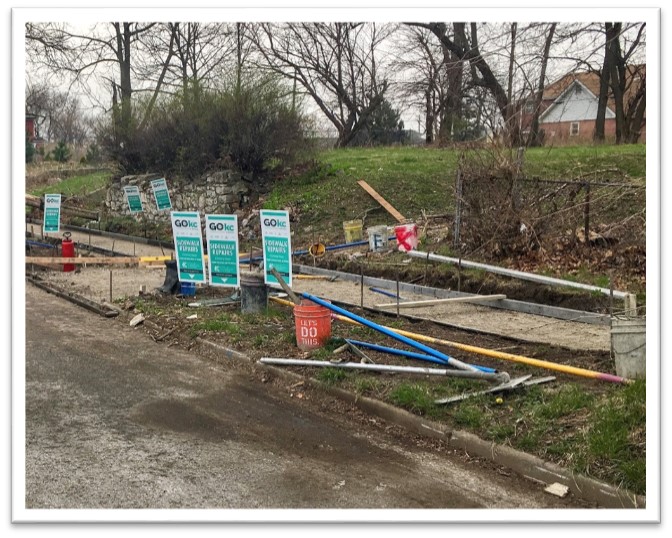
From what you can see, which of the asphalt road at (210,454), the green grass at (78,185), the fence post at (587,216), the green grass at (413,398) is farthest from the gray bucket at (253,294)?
the green grass at (78,185)

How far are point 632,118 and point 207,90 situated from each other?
52.2 feet

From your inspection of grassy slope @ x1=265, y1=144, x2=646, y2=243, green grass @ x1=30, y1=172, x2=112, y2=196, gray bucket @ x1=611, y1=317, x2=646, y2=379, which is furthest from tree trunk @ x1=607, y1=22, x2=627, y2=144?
green grass @ x1=30, y1=172, x2=112, y2=196

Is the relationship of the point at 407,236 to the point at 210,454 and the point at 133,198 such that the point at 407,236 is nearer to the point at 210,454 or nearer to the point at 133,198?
the point at 210,454

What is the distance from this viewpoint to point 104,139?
93.5 ft

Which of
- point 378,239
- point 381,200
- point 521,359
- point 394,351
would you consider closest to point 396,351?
point 394,351

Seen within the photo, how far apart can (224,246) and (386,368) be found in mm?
4669

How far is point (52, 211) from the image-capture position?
21.1 m

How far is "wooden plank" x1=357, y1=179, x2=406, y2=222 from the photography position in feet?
64.3

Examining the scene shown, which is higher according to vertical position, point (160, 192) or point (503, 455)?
point (160, 192)

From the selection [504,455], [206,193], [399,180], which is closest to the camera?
[504,455]

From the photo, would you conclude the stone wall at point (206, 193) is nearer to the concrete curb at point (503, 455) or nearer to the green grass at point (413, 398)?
the concrete curb at point (503, 455)

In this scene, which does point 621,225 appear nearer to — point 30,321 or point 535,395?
point 535,395

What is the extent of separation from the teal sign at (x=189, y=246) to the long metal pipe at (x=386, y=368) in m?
3.96
